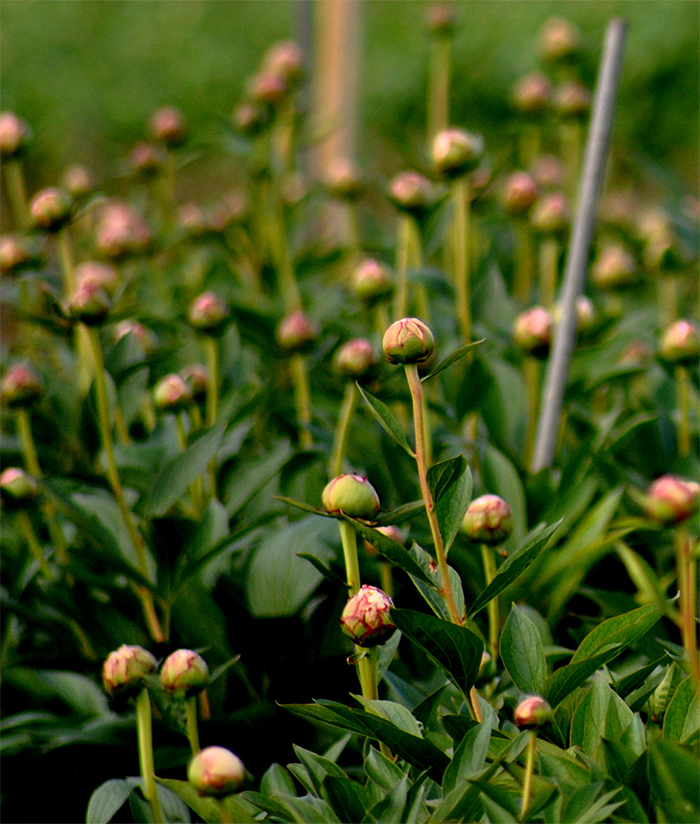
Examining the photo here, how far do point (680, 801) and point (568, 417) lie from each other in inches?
25.1

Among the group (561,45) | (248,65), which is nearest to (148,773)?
(561,45)

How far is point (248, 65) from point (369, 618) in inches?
190

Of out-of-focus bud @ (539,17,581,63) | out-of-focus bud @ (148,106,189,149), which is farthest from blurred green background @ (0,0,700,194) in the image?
out-of-focus bud @ (148,106,189,149)

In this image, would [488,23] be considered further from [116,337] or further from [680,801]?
[680,801]

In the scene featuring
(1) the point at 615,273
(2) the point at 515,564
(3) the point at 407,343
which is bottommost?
(1) the point at 615,273

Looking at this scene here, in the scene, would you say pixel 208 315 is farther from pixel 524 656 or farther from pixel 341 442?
pixel 524 656

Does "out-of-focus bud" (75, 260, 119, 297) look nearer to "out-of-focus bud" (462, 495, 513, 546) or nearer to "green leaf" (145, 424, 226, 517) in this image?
"green leaf" (145, 424, 226, 517)

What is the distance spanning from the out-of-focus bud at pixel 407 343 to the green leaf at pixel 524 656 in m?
0.16

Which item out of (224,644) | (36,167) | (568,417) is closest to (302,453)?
(224,644)

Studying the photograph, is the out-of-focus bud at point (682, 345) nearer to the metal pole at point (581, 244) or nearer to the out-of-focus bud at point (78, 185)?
the metal pole at point (581, 244)

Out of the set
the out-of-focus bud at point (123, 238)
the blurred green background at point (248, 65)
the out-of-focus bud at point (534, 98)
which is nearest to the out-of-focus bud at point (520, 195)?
the out-of-focus bud at point (534, 98)

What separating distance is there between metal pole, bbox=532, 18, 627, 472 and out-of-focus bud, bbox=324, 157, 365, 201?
A: 20.9 inches

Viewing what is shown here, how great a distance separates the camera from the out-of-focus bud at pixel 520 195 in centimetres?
132

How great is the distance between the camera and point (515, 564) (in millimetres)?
579
